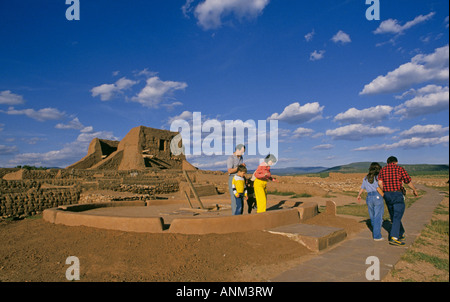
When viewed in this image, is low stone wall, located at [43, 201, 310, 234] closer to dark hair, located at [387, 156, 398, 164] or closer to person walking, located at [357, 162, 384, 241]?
person walking, located at [357, 162, 384, 241]

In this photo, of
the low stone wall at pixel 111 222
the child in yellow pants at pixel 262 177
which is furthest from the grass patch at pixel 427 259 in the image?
the low stone wall at pixel 111 222

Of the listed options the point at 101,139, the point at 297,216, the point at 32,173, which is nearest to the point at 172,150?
the point at 101,139

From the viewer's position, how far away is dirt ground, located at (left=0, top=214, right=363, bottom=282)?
3.83 metres

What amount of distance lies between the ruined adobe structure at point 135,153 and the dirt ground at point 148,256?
82.0ft

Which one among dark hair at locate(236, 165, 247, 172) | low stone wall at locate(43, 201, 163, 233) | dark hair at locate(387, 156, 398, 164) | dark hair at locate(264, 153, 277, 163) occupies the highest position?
dark hair at locate(264, 153, 277, 163)

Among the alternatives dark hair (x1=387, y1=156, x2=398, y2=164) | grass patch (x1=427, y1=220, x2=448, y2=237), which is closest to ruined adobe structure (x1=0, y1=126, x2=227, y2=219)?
dark hair (x1=387, y1=156, x2=398, y2=164)

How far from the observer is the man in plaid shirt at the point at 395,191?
543cm

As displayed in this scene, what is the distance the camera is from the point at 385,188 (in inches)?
223

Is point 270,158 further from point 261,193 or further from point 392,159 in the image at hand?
point 392,159

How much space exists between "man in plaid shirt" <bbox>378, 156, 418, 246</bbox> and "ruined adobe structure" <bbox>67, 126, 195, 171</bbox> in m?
26.8

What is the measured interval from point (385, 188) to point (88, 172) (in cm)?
2360

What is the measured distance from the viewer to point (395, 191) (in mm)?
5512
